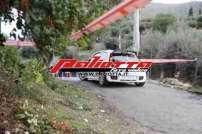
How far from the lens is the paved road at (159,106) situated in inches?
440

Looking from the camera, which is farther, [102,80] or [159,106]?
[102,80]

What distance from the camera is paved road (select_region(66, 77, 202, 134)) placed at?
36.7 ft

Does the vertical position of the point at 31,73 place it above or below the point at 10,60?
below

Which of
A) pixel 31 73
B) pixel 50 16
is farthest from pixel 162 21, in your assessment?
pixel 50 16

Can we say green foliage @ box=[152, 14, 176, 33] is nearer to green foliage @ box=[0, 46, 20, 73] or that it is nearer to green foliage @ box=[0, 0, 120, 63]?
green foliage @ box=[0, 46, 20, 73]

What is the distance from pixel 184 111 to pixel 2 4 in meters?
8.67

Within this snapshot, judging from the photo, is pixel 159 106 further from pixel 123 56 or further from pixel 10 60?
pixel 123 56

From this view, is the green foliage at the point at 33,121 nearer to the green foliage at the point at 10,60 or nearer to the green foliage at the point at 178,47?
the green foliage at the point at 10,60

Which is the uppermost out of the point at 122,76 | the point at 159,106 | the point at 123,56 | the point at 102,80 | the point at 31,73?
the point at 123,56

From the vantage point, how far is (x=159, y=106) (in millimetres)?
14102

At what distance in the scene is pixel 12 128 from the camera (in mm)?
7109

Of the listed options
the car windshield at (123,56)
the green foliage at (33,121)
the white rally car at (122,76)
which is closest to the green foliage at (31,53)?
the green foliage at (33,121)

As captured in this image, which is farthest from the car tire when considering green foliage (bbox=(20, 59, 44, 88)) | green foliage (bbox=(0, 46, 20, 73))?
green foliage (bbox=(0, 46, 20, 73))

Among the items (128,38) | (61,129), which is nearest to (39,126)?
(61,129)
